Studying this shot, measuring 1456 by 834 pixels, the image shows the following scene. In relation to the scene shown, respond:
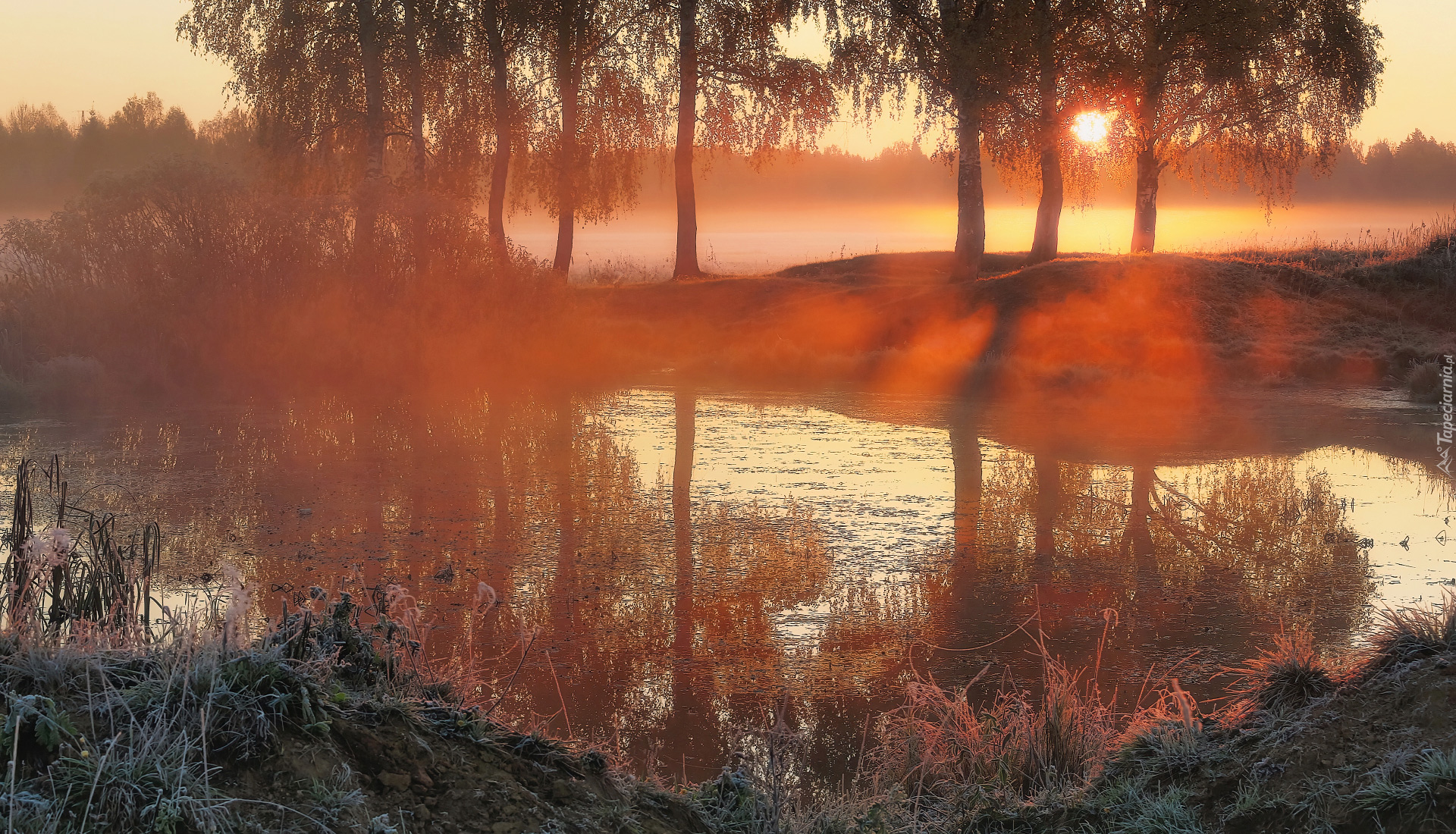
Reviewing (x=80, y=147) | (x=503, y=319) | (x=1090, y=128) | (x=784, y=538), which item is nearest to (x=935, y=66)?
(x=1090, y=128)

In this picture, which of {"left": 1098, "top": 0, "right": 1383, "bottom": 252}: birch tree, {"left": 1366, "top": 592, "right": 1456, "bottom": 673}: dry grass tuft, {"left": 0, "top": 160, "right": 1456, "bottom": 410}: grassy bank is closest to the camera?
{"left": 1366, "top": 592, "right": 1456, "bottom": 673}: dry grass tuft

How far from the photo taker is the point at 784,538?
9.30 metres

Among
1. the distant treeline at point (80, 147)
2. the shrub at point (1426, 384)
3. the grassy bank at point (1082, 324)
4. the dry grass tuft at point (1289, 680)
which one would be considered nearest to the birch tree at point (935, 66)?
the grassy bank at point (1082, 324)

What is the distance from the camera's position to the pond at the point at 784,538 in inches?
252

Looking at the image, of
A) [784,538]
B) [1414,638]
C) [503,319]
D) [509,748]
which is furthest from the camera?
[503,319]

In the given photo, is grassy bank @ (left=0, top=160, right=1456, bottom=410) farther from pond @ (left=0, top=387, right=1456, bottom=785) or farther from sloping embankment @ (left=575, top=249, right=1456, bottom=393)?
pond @ (left=0, top=387, right=1456, bottom=785)

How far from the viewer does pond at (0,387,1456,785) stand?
6398mm

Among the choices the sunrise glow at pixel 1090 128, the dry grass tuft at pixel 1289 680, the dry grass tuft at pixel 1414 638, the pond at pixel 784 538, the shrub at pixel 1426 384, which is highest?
the sunrise glow at pixel 1090 128

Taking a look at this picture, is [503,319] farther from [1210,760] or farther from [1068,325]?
[1210,760]

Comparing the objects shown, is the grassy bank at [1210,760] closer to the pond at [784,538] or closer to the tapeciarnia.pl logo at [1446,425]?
the pond at [784,538]

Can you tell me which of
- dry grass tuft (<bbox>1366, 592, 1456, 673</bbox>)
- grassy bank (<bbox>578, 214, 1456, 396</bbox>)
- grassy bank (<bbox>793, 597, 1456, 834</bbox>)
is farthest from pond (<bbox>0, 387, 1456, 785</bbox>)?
grassy bank (<bbox>578, 214, 1456, 396</bbox>)

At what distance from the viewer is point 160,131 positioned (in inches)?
3088

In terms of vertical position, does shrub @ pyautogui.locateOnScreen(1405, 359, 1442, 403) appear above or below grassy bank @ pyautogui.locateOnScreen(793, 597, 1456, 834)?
above

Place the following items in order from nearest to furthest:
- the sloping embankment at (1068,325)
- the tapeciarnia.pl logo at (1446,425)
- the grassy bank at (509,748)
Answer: the grassy bank at (509,748) → the tapeciarnia.pl logo at (1446,425) → the sloping embankment at (1068,325)
